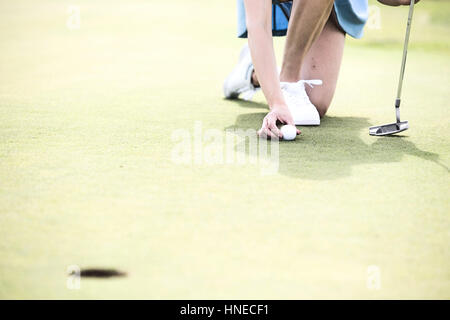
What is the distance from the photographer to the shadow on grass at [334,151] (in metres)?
1.53

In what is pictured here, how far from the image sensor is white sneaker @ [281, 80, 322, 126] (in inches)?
81.5

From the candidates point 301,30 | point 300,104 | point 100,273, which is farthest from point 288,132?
point 100,273

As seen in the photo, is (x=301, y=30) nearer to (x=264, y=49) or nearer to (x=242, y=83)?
(x=264, y=49)

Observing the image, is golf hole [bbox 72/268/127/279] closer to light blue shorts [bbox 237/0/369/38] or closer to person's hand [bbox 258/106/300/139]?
person's hand [bbox 258/106/300/139]

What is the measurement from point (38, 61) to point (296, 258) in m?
2.67

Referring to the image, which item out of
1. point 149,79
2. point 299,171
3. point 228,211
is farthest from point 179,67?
point 228,211

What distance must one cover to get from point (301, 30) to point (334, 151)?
65cm

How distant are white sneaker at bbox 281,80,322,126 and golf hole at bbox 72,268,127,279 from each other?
1.21 metres

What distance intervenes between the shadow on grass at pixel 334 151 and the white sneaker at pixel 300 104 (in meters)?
0.04

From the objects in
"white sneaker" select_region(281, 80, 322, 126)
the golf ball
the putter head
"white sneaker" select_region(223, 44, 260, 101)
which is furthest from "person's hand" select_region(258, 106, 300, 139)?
"white sneaker" select_region(223, 44, 260, 101)

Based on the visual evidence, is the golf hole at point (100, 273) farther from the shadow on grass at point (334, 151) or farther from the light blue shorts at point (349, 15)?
the light blue shorts at point (349, 15)

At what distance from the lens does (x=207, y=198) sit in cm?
130

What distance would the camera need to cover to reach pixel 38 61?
332 cm

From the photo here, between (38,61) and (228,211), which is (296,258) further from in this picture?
(38,61)
